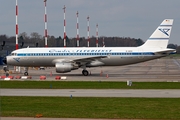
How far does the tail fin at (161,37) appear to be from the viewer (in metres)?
48.1

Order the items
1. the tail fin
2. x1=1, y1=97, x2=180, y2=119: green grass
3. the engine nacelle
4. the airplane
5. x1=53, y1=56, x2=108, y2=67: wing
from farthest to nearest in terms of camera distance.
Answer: the tail fin
the airplane
x1=53, y1=56, x2=108, y2=67: wing
the engine nacelle
x1=1, y1=97, x2=180, y2=119: green grass

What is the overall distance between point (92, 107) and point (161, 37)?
30525 millimetres

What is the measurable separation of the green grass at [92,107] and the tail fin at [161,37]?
25.4m

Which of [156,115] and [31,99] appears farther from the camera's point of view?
[31,99]

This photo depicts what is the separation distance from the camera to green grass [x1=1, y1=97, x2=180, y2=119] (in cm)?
1722

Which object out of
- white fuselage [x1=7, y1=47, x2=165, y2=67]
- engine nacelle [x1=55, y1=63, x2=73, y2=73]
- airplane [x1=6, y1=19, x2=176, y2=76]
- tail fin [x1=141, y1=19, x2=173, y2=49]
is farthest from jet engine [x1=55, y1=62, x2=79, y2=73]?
tail fin [x1=141, y1=19, x2=173, y2=49]

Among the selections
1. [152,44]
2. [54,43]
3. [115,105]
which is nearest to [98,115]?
[115,105]

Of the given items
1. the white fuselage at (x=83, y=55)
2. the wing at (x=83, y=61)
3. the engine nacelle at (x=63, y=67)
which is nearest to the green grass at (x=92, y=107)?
the engine nacelle at (x=63, y=67)

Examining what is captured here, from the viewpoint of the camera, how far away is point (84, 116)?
1689 cm

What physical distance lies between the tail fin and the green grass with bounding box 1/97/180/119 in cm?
2544

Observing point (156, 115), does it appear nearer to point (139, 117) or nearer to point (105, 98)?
point (139, 117)

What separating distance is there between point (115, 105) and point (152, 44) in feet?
93.5

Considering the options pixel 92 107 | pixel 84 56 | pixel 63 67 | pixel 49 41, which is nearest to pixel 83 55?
pixel 84 56

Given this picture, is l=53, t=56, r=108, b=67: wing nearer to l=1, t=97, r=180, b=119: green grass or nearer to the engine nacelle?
the engine nacelle
